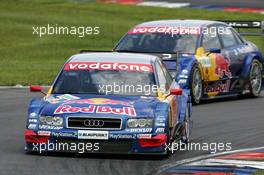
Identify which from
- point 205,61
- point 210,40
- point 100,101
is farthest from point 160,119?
point 210,40

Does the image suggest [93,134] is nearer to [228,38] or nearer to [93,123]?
[93,123]

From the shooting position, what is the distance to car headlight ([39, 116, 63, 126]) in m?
12.3

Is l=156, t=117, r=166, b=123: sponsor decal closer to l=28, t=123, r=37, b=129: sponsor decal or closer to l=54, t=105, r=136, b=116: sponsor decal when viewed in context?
l=54, t=105, r=136, b=116: sponsor decal

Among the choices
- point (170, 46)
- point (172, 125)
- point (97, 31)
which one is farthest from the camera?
point (97, 31)

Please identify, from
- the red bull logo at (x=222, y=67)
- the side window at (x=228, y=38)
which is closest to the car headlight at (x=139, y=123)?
the red bull logo at (x=222, y=67)

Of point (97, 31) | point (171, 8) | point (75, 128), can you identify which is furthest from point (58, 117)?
→ point (171, 8)

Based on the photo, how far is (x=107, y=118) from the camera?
1219 centimetres

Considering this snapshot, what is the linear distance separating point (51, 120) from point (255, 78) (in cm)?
959

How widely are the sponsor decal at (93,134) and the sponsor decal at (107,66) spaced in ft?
4.66

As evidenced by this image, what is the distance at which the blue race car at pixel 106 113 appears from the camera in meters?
12.2

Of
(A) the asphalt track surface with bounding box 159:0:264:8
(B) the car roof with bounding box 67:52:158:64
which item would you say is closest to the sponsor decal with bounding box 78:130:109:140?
(B) the car roof with bounding box 67:52:158:64

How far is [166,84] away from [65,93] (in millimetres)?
1328

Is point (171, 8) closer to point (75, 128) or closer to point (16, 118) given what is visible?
point (16, 118)

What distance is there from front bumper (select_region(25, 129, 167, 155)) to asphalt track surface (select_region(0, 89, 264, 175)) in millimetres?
103
